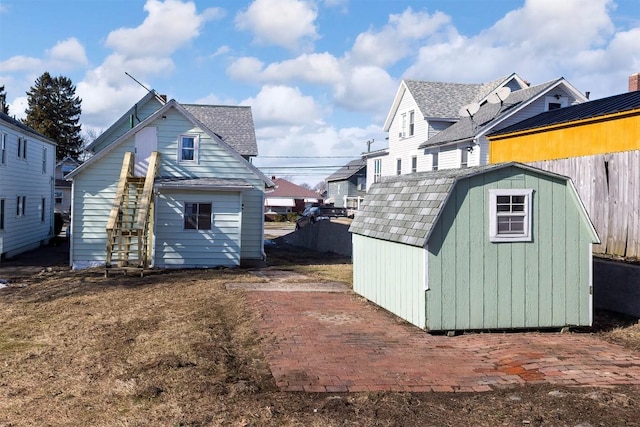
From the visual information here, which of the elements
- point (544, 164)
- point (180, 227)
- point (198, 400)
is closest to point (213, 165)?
point (180, 227)

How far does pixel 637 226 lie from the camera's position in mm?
12352

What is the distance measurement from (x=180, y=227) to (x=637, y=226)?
13242 mm

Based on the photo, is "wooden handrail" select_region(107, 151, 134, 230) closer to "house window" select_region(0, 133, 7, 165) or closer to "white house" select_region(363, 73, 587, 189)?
"house window" select_region(0, 133, 7, 165)

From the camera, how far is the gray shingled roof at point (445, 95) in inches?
1363

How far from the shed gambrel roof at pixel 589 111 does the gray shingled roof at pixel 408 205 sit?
4828 millimetres

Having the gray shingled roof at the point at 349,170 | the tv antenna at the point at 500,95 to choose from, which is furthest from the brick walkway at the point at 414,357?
the gray shingled roof at the point at 349,170

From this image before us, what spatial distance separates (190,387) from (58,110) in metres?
67.6

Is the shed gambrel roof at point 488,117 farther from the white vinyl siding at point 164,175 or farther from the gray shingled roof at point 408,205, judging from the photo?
the gray shingled roof at point 408,205

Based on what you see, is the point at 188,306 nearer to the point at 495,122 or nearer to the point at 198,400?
the point at 198,400

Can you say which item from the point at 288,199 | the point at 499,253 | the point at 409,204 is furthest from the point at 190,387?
the point at 288,199

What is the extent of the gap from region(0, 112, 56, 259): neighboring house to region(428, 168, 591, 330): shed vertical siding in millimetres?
16277

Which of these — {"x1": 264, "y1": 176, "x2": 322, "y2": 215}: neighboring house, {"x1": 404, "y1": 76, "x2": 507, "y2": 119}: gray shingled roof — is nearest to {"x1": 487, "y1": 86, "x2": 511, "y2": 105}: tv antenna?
{"x1": 404, "y1": 76, "x2": 507, "y2": 119}: gray shingled roof

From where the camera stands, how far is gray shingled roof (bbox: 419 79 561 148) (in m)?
28.8

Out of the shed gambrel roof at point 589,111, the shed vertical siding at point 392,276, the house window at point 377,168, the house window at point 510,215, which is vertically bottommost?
the shed vertical siding at point 392,276
